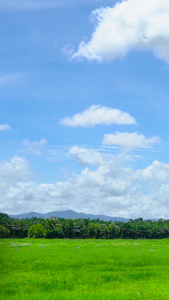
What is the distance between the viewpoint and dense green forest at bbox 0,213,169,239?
88.8 metres

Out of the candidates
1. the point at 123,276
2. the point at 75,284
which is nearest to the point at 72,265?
the point at 123,276

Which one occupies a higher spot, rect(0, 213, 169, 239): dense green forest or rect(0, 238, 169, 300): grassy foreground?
rect(0, 213, 169, 239): dense green forest

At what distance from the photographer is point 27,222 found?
100 metres

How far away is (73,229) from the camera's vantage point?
95312mm

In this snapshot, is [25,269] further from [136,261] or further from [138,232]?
[138,232]

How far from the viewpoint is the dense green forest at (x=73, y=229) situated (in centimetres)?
8881

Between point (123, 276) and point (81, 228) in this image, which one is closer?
point (123, 276)

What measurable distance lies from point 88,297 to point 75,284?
3895 mm

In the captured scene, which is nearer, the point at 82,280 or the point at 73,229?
the point at 82,280

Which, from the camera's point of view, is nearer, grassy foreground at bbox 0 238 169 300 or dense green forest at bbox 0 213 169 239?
grassy foreground at bbox 0 238 169 300

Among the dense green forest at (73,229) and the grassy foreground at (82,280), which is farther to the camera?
the dense green forest at (73,229)

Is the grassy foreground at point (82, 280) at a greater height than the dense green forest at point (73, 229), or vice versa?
the dense green forest at point (73, 229)

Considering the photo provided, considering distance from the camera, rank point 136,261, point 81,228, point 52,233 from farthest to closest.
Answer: point 81,228
point 52,233
point 136,261

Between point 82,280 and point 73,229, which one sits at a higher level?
point 73,229
